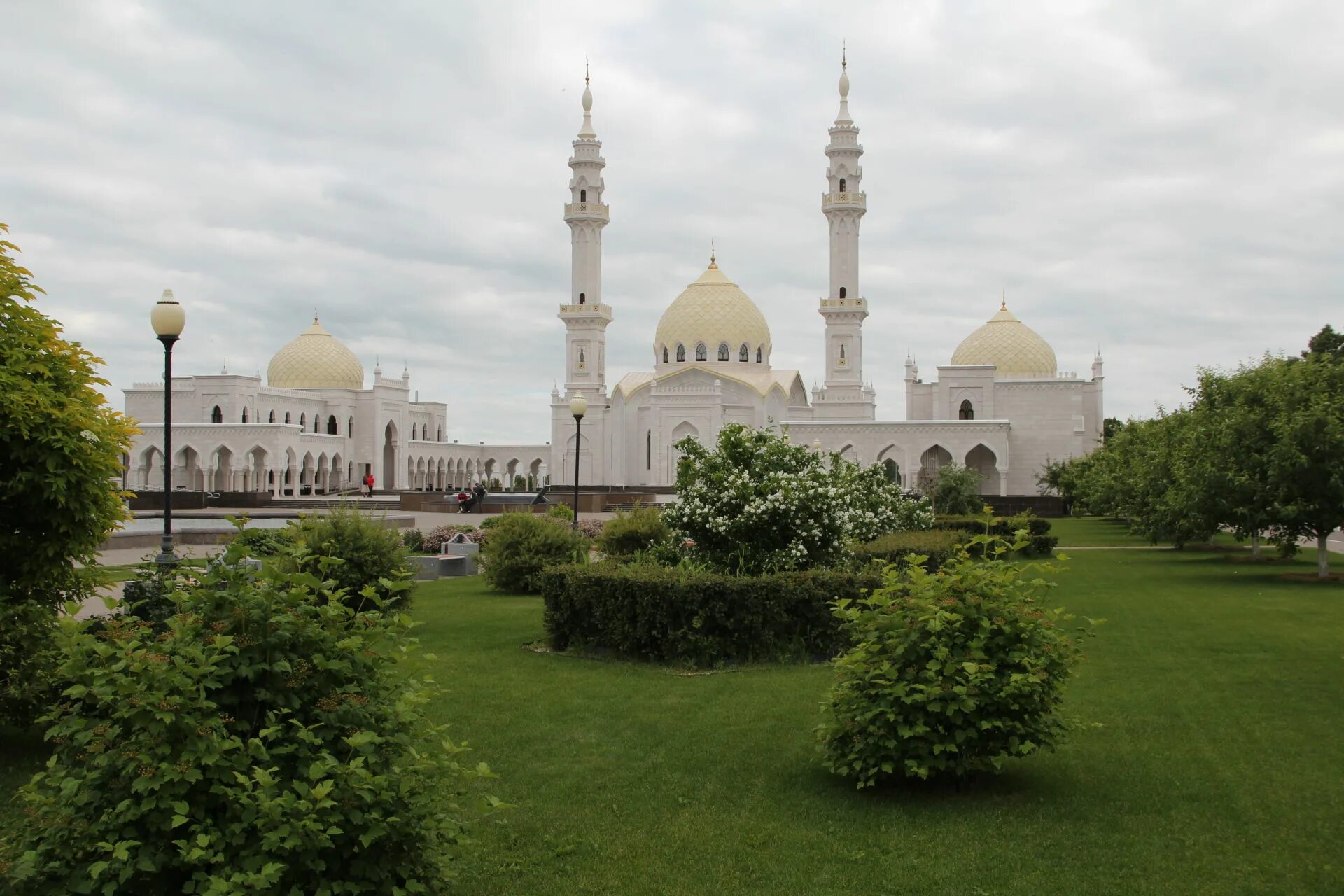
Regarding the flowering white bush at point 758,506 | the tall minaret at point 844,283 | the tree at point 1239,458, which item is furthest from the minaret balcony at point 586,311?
the flowering white bush at point 758,506

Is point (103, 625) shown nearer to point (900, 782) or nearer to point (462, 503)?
point (900, 782)

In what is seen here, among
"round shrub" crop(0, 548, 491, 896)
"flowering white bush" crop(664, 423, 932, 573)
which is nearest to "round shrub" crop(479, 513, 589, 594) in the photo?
"flowering white bush" crop(664, 423, 932, 573)

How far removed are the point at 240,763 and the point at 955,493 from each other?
29.7 meters

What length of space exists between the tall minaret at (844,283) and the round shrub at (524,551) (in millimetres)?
36155

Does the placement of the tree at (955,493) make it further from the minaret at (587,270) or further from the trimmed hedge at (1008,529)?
the minaret at (587,270)

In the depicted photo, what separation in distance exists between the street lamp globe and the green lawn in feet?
12.8

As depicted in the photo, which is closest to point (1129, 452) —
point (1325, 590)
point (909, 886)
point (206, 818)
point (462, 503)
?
point (1325, 590)

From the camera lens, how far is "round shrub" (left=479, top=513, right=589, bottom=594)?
14969 millimetres

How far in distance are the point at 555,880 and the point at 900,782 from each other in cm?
214

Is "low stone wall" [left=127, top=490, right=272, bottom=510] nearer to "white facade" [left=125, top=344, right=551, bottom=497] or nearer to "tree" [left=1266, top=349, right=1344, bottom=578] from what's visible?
"white facade" [left=125, top=344, right=551, bottom=497]

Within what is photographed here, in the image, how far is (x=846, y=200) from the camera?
160ft

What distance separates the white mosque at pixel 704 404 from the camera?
1948 inches

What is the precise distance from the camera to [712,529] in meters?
11.3

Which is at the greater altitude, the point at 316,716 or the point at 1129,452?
the point at 1129,452
